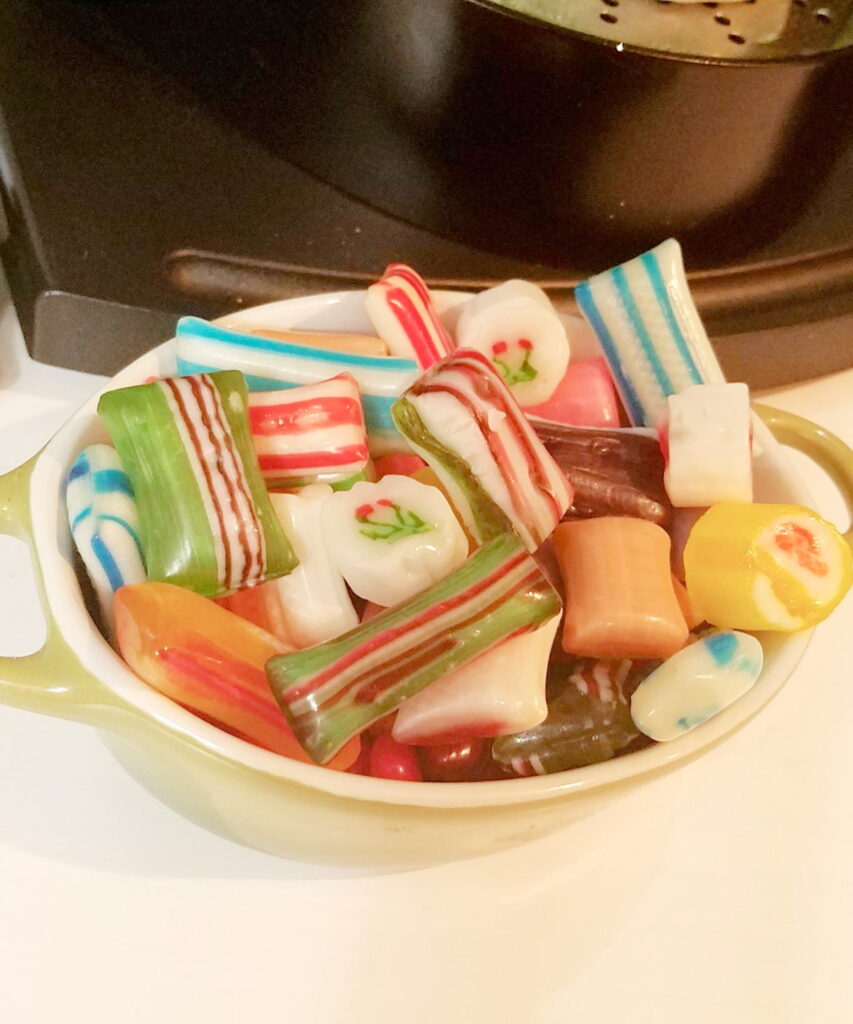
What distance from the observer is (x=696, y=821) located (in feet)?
1.82

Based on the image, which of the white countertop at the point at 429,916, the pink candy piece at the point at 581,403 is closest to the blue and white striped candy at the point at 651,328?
the pink candy piece at the point at 581,403

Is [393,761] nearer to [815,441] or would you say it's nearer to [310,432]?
[310,432]

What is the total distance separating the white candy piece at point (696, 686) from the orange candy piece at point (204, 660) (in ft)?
0.43

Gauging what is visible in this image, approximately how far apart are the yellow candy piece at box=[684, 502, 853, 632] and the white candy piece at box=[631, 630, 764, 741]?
0.02 metres

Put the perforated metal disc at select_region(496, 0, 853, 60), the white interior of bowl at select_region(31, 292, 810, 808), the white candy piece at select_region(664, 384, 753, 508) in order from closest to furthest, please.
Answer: the white interior of bowl at select_region(31, 292, 810, 808) < the white candy piece at select_region(664, 384, 753, 508) < the perforated metal disc at select_region(496, 0, 853, 60)

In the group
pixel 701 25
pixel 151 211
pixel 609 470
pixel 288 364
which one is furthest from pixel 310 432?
pixel 701 25

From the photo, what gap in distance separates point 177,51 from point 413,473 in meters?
0.43

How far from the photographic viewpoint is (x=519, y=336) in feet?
1.85

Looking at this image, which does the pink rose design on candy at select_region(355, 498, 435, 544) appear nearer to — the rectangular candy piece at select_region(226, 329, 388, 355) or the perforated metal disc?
the rectangular candy piece at select_region(226, 329, 388, 355)

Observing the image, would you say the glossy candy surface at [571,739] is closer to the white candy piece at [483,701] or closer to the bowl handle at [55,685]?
the white candy piece at [483,701]

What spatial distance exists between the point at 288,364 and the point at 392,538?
14cm

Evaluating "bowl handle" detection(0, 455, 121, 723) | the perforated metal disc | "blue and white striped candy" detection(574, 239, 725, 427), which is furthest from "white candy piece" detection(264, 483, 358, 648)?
the perforated metal disc

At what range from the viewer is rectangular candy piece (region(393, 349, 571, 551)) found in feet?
1.58

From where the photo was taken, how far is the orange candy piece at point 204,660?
41 cm
